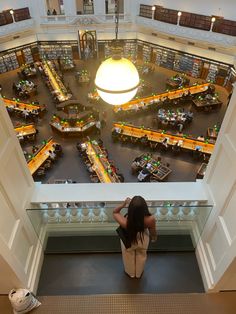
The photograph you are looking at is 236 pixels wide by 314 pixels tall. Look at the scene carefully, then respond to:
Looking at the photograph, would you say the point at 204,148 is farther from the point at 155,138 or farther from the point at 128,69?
the point at 128,69

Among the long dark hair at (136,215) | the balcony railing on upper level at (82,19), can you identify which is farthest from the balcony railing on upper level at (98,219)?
the balcony railing on upper level at (82,19)

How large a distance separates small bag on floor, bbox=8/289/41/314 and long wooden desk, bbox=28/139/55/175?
686 cm

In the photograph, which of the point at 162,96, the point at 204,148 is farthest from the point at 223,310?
the point at 162,96

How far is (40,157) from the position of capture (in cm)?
1042

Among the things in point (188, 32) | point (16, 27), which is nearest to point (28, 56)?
point (16, 27)

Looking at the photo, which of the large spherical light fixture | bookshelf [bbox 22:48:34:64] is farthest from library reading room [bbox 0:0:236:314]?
bookshelf [bbox 22:48:34:64]

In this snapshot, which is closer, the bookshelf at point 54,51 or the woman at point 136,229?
the woman at point 136,229

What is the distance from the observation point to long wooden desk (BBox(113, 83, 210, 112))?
42.4ft

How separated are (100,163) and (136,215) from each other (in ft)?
23.6

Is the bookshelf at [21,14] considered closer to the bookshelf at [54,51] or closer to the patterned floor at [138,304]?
the bookshelf at [54,51]

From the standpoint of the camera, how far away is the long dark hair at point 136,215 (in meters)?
2.71

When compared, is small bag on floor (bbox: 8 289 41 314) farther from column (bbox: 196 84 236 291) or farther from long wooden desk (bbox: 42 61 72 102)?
long wooden desk (bbox: 42 61 72 102)

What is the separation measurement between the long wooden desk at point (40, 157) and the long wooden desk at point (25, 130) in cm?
124

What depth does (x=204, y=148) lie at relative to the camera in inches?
416
